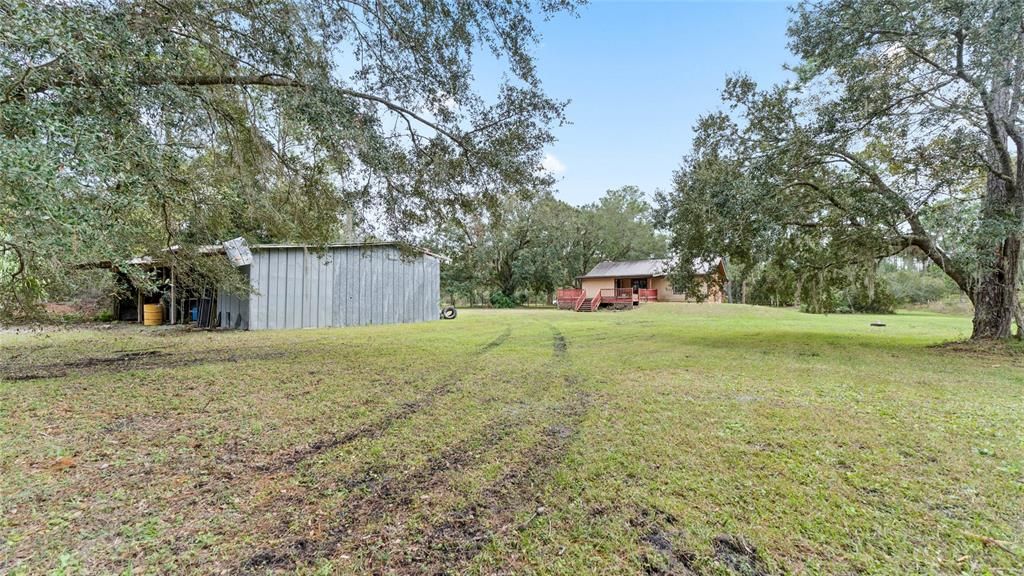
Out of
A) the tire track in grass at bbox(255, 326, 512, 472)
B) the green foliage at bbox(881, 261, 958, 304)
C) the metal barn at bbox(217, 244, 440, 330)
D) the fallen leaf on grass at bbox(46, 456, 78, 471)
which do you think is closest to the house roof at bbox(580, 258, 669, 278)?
the green foliage at bbox(881, 261, 958, 304)

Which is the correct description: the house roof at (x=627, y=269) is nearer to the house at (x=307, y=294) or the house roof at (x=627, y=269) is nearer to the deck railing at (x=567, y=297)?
the deck railing at (x=567, y=297)

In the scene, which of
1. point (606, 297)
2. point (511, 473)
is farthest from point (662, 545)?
point (606, 297)

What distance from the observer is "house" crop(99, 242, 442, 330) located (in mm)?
11727

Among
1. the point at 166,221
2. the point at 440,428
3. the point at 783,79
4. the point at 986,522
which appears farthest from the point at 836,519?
the point at 783,79

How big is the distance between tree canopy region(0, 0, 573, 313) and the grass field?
1791 millimetres

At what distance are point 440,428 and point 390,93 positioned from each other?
15.5ft

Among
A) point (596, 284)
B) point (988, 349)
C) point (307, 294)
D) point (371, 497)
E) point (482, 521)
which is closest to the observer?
point (482, 521)

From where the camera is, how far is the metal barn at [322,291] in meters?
11.8

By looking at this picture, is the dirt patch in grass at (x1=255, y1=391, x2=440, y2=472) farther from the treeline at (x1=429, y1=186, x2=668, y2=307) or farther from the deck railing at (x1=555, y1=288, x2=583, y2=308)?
the treeline at (x1=429, y1=186, x2=668, y2=307)

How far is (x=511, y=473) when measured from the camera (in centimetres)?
261

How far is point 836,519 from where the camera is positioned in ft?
6.75

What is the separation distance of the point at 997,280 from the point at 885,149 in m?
3.44

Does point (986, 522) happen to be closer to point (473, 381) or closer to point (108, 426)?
point (473, 381)

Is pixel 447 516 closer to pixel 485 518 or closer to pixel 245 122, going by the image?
pixel 485 518
